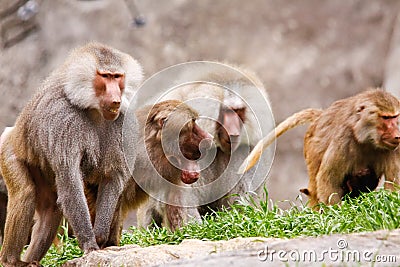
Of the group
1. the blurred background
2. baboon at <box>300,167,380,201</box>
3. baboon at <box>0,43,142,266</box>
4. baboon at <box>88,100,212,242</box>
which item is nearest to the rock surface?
baboon at <box>0,43,142,266</box>

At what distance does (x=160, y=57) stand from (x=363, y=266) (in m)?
8.17

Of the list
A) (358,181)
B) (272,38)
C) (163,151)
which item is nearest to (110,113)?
(163,151)

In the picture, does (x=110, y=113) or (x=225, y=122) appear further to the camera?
(x=225, y=122)

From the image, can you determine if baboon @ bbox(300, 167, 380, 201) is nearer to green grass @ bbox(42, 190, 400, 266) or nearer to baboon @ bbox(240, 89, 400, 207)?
baboon @ bbox(240, 89, 400, 207)

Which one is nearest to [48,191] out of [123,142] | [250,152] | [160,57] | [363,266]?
[123,142]

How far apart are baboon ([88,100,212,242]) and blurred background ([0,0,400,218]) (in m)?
5.29

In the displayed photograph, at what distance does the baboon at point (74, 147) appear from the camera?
19.0 ft

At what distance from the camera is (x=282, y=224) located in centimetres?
586

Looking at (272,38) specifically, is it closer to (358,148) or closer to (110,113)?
(358,148)

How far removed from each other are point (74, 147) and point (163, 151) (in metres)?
1.04

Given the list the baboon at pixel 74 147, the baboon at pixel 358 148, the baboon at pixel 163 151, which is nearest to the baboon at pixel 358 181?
the baboon at pixel 358 148

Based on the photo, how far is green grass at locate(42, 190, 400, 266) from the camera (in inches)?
214

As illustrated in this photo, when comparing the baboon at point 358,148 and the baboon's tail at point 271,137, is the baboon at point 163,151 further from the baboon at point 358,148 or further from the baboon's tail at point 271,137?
the baboon at point 358,148

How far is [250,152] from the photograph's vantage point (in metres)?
7.73
